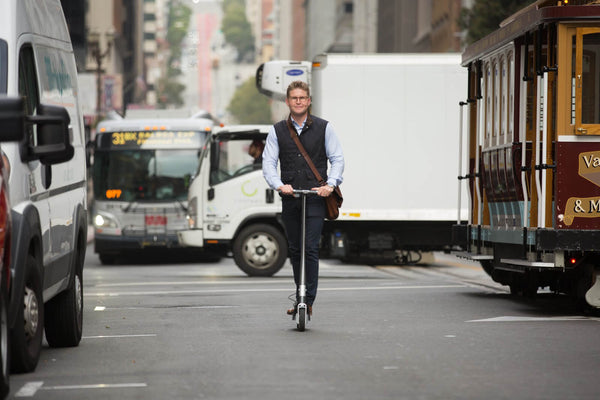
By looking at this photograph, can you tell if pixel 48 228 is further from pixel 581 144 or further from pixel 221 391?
pixel 581 144

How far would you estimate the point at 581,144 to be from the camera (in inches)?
456

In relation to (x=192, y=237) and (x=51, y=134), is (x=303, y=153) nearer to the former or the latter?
(x=51, y=134)

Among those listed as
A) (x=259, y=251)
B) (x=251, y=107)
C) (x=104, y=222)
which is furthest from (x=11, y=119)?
(x=251, y=107)

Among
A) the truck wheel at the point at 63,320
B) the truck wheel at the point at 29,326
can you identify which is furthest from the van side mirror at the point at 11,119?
the truck wheel at the point at 63,320

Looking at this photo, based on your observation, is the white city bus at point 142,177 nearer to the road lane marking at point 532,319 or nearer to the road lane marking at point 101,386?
the road lane marking at point 532,319

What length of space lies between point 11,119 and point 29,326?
203 cm

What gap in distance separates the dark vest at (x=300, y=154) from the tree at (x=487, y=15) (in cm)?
2307

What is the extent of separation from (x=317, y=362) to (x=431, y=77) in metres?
13.0

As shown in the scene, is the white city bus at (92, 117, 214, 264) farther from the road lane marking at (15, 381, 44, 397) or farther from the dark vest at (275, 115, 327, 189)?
the road lane marking at (15, 381, 44, 397)

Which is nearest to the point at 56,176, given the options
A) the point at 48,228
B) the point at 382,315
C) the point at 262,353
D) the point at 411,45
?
the point at 48,228

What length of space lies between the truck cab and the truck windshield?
207 inches

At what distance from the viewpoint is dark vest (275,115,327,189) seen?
1039cm

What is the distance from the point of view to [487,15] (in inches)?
1345

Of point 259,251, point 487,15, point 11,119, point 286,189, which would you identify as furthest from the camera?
point 487,15
